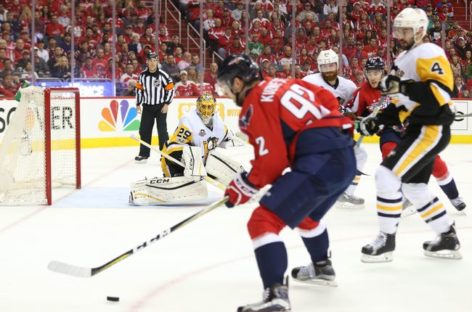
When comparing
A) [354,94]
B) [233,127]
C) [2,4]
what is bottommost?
[233,127]

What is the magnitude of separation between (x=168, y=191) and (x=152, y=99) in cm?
321

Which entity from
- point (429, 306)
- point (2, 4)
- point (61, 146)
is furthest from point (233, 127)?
point (429, 306)

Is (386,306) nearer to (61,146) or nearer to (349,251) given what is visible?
(349,251)

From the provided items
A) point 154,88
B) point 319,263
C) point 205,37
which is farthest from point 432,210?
point 205,37

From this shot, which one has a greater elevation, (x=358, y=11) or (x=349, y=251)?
(x=358, y=11)

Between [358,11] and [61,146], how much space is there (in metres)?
5.92

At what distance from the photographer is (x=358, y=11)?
1199 centimetres

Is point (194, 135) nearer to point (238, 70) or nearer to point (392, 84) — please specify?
point (392, 84)

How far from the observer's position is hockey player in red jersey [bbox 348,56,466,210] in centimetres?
526

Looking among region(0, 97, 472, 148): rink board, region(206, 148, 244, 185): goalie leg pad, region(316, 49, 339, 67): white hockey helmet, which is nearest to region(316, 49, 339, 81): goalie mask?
region(316, 49, 339, 67): white hockey helmet

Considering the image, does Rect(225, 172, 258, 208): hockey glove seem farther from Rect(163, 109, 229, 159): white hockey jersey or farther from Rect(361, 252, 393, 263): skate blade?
Rect(163, 109, 229, 159): white hockey jersey

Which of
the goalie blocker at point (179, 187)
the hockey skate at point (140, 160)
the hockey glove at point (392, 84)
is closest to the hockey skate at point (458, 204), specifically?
the goalie blocker at point (179, 187)

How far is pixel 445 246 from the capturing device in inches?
167

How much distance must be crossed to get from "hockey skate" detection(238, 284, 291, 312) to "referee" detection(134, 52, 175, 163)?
595cm
